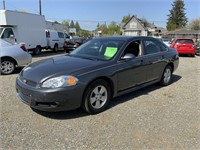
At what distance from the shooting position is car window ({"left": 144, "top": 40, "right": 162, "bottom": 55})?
5311mm

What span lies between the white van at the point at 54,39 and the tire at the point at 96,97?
13754 mm

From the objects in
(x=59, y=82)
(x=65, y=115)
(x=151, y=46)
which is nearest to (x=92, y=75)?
(x=59, y=82)

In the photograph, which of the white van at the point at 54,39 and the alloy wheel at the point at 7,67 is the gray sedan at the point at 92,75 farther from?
the white van at the point at 54,39

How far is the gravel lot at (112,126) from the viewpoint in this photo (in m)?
3.03

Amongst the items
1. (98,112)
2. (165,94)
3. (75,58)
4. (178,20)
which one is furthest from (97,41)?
(178,20)

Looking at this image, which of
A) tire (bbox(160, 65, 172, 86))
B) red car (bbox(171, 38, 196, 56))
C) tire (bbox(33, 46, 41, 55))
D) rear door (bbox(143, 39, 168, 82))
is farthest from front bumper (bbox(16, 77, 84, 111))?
red car (bbox(171, 38, 196, 56))

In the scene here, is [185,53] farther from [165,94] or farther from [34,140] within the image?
[34,140]

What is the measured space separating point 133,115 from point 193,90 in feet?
9.06

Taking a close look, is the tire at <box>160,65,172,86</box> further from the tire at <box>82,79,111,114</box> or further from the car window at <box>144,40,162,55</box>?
the tire at <box>82,79,111,114</box>

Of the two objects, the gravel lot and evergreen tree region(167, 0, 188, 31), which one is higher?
evergreen tree region(167, 0, 188, 31)

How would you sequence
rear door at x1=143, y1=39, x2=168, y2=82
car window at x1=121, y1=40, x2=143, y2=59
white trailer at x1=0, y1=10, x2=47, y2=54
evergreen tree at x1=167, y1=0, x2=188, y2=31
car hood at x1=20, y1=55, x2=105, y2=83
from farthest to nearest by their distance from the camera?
evergreen tree at x1=167, y1=0, x2=188, y2=31, white trailer at x1=0, y1=10, x2=47, y2=54, rear door at x1=143, y1=39, x2=168, y2=82, car window at x1=121, y1=40, x2=143, y2=59, car hood at x1=20, y1=55, x2=105, y2=83

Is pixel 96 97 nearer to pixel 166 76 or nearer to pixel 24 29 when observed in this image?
pixel 166 76

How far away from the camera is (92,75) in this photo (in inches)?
150

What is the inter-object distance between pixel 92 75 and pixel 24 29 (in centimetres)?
1129
